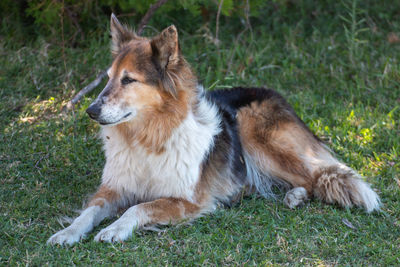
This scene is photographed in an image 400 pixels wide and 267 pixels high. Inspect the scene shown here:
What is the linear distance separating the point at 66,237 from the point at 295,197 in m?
2.00

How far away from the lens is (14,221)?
13.7 ft

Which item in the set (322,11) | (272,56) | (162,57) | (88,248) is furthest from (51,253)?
(322,11)

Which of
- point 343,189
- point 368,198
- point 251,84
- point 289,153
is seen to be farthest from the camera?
point 251,84

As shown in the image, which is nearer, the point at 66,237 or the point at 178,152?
the point at 66,237

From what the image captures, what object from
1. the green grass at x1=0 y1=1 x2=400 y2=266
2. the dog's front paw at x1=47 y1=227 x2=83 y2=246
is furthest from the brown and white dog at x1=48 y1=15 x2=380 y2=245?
the green grass at x1=0 y1=1 x2=400 y2=266

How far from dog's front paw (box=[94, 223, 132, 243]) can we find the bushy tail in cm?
183

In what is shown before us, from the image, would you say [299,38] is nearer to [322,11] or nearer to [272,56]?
[272,56]

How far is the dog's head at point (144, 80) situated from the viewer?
4023 millimetres

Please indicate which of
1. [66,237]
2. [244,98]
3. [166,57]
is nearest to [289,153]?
[244,98]

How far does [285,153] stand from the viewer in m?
4.89

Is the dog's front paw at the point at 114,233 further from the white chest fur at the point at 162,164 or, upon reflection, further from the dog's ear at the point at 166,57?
the dog's ear at the point at 166,57

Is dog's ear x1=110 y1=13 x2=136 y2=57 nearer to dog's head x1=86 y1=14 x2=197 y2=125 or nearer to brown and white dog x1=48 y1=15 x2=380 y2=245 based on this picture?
brown and white dog x1=48 y1=15 x2=380 y2=245

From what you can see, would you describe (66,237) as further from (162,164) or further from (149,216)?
(162,164)

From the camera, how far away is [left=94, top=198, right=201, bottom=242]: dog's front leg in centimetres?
382
